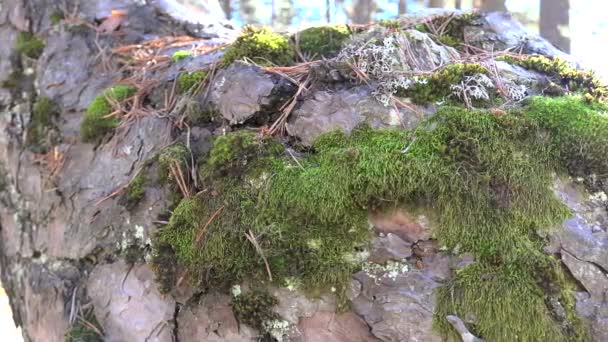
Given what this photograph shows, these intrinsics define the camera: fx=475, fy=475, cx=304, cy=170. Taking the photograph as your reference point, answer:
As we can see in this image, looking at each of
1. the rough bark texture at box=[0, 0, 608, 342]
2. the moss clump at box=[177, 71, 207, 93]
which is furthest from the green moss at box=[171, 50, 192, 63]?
the moss clump at box=[177, 71, 207, 93]

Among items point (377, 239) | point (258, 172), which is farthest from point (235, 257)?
point (377, 239)

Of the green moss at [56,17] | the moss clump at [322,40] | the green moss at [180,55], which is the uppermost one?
the green moss at [56,17]

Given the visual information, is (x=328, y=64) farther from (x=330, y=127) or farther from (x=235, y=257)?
(x=235, y=257)

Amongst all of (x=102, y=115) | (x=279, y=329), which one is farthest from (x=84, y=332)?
(x=102, y=115)

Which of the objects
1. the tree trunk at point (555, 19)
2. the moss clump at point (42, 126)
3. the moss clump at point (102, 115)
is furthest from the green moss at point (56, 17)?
the tree trunk at point (555, 19)

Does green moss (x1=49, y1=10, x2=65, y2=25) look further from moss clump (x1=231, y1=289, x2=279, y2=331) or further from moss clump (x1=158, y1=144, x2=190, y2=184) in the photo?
moss clump (x1=231, y1=289, x2=279, y2=331)

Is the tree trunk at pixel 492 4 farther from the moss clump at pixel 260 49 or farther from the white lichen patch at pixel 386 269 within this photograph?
the white lichen patch at pixel 386 269

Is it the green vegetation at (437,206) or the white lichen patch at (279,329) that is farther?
the white lichen patch at (279,329)
